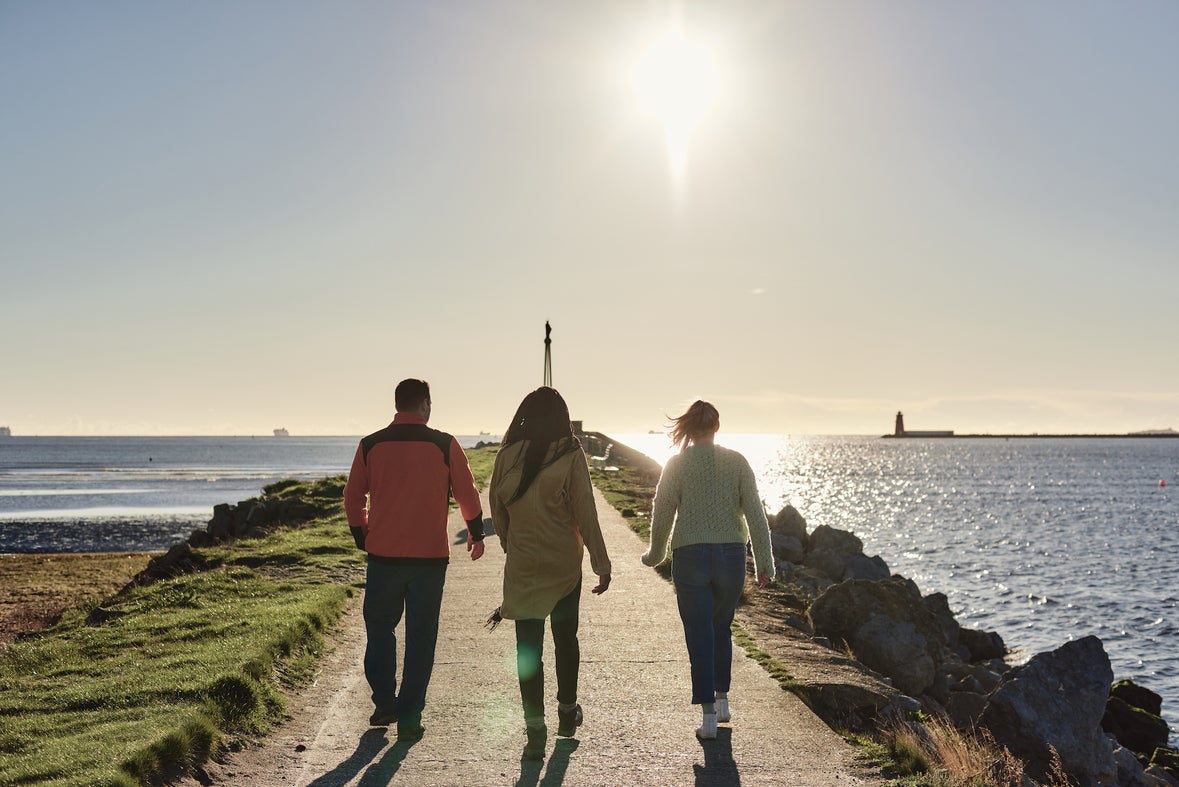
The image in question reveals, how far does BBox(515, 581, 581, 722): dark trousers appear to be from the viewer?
18.6 feet

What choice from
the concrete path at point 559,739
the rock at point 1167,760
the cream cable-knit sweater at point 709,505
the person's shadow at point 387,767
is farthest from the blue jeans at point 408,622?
the rock at point 1167,760

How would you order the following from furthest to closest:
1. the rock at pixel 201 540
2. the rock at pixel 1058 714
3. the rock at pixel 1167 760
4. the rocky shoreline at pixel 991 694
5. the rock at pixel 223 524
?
the rock at pixel 223 524, the rock at pixel 201 540, the rock at pixel 1167 760, the rock at pixel 1058 714, the rocky shoreline at pixel 991 694

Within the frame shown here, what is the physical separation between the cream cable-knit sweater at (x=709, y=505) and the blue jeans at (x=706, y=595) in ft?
0.27

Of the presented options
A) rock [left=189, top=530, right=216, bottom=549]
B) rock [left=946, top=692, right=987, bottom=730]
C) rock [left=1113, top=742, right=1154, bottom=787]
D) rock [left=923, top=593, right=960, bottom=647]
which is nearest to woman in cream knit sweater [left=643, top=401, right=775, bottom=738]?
rock [left=946, top=692, right=987, bottom=730]

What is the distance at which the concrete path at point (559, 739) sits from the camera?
5.29m

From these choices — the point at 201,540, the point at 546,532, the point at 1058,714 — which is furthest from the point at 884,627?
the point at 201,540

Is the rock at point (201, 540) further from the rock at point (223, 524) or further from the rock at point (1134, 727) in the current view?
the rock at point (1134, 727)

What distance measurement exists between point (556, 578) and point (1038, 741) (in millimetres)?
5279

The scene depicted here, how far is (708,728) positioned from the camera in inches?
232

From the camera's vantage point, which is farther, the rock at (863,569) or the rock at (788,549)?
the rock at (788,549)

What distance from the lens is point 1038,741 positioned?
8.30 m

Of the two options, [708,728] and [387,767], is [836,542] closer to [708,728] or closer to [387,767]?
[708,728]

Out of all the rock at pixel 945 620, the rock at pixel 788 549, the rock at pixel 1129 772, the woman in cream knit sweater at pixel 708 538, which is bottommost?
the rock at pixel 1129 772

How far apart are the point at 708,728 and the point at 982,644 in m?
15.9
